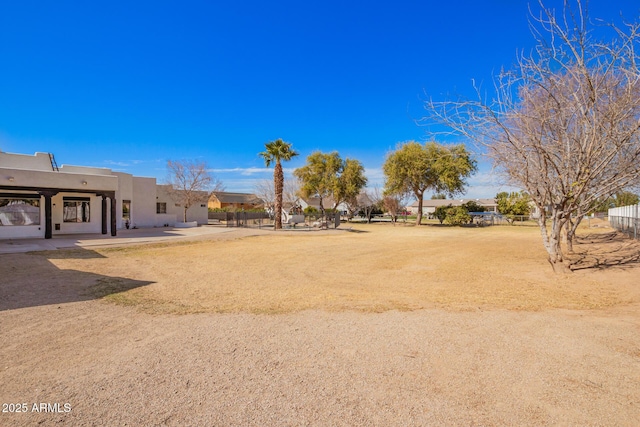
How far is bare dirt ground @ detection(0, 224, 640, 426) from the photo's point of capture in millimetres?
3160

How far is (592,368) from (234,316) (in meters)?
5.08

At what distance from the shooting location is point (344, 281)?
9.49 meters

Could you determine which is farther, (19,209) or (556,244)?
(19,209)

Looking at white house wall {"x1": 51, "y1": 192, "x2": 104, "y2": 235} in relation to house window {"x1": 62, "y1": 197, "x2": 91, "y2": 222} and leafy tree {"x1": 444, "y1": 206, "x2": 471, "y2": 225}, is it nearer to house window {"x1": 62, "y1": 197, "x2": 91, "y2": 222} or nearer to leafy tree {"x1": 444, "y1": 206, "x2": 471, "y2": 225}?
house window {"x1": 62, "y1": 197, "x2": 91, "y2": 222}

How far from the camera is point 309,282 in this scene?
9.30m

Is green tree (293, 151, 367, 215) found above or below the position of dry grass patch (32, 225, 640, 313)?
above

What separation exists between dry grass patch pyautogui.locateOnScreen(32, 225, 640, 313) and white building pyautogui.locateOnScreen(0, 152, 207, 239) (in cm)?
708

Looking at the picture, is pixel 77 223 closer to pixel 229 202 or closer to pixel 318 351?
pixel 318 351

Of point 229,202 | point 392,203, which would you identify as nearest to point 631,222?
point 392,203

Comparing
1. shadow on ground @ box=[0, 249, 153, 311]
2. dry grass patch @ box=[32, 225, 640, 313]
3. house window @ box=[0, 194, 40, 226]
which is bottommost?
dry grass patch @ box=[32, 225, 640, 313]

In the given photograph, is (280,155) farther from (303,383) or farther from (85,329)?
(303,383)

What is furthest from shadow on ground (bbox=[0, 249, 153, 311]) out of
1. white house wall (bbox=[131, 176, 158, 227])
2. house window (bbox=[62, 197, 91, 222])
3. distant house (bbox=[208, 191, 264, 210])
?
distant house (bbox=[208, 191, 264, 210])

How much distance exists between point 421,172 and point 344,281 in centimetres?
3311

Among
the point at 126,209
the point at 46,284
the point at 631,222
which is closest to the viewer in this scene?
the point at 46,284
